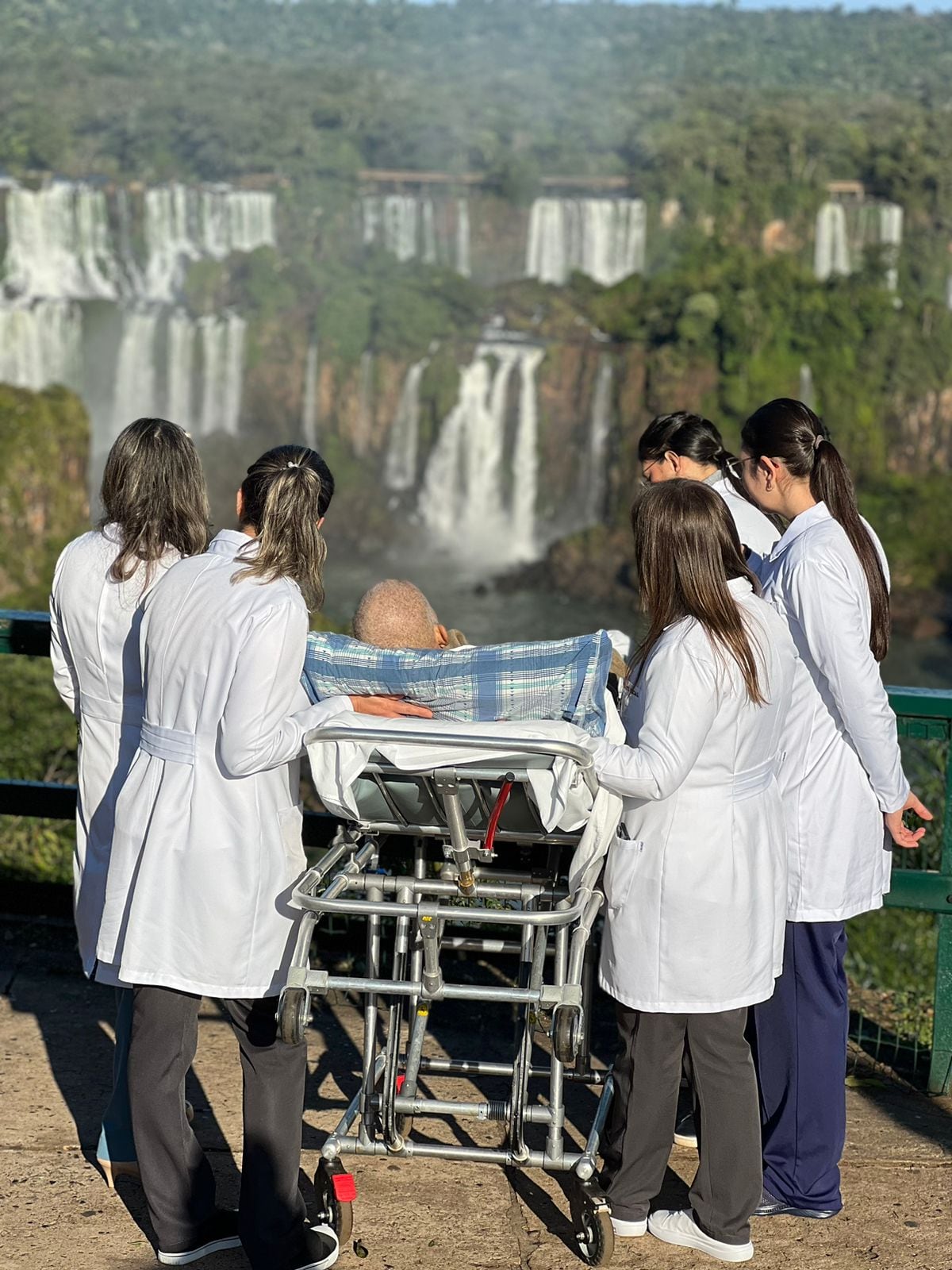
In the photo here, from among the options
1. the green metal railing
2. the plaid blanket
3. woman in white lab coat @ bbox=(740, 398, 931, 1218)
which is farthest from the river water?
the plaid blanket

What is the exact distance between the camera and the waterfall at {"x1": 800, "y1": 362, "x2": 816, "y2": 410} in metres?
46.1

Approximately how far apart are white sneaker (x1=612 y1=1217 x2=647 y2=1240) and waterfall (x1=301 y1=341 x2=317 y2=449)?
4529 cm

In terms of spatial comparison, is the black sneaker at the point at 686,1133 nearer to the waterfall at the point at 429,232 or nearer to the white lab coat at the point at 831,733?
the white lab coat at the point at 831,733

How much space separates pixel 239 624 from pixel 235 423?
45.5 metres

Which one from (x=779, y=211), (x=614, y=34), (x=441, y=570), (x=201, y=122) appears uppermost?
(x=614, y=34)

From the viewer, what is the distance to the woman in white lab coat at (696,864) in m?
3.18

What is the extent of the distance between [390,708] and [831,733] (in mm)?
1147

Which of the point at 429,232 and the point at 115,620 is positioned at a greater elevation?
the point at 429,232

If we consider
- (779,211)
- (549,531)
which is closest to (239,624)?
(549,531)

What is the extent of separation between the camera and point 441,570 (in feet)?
147

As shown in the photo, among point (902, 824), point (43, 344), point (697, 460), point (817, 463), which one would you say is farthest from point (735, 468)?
point (43, 344)

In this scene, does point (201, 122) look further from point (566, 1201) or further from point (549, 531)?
point (566, 1201)

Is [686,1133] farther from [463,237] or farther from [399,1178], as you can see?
[463,237]

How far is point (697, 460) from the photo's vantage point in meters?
3.98
